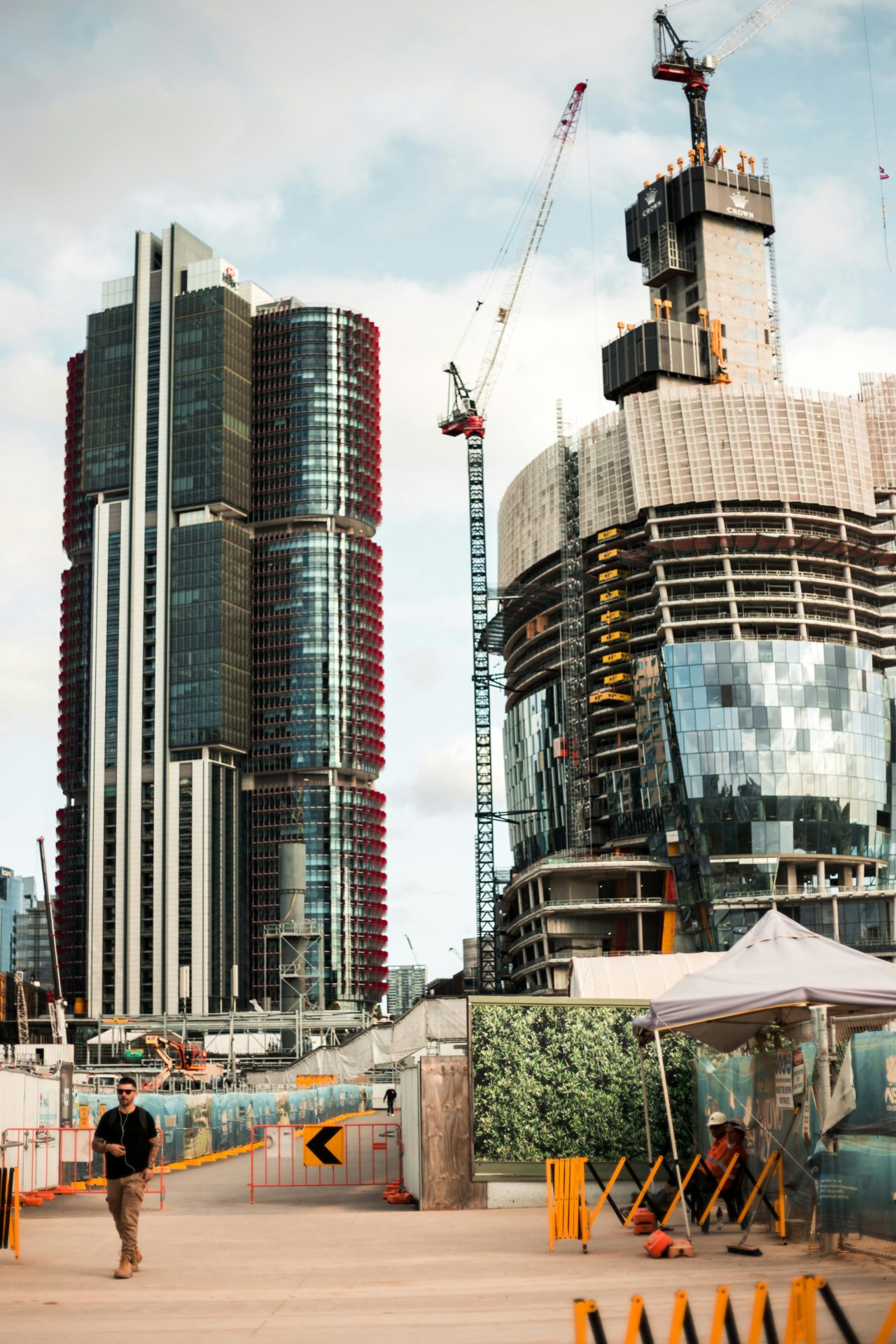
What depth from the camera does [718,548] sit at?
465 ft

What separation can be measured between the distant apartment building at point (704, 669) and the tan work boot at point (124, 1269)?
114436 mm

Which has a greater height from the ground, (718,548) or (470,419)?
(470,419)

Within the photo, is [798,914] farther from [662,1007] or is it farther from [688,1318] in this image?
[688,1318]

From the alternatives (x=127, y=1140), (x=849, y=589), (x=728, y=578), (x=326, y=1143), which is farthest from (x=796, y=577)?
(x=127, y=1140)

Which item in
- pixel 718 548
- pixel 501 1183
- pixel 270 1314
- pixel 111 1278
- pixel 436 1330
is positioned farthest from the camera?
pixel 718 548

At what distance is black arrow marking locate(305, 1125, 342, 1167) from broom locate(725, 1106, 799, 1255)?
1000 cm

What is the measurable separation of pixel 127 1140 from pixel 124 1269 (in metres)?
1.55

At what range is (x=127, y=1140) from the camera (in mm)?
19109

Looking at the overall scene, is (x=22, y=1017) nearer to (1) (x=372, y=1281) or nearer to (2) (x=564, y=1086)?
(2) (x=564, y=1086)

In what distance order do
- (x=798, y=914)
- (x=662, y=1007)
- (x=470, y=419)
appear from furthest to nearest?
(x=470, y=419) < (x=798, y=914) < (x=662, y=1007)

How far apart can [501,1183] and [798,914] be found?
108358mm

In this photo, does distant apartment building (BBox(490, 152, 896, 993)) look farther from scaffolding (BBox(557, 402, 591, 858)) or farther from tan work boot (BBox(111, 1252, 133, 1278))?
tan work boot (BBox(111, 1252, 133, 1278))

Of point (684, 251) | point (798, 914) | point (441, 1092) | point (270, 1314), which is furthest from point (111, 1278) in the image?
point (684, 251)

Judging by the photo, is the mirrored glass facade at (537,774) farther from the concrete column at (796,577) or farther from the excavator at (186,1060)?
the excavator at (186,1060)
